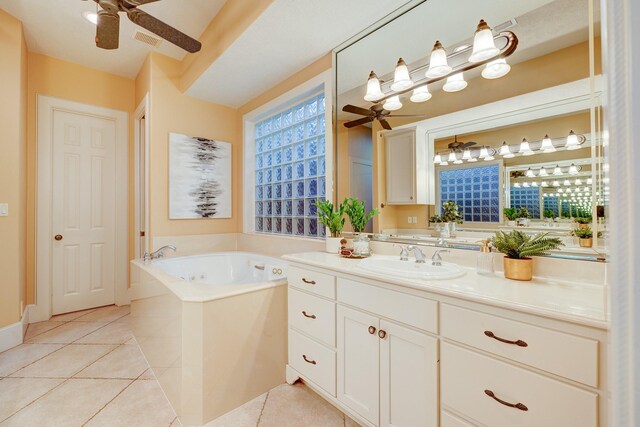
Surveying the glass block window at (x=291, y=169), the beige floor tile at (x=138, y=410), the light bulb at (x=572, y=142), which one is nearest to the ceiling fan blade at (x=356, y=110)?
the glass block window at (x=291, y=169)

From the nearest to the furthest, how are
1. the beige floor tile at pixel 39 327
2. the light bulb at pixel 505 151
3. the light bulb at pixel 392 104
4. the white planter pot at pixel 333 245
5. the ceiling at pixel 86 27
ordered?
the light bulb at pixel 505 151 < the light bulb at pixel 392 104 < the white planter pot at pixel 333 245 < the ceiling at pixel 86 27 < the beige floor tile at pixel 39 327

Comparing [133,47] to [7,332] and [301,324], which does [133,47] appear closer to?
[7,332]

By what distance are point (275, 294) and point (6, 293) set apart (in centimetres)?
232

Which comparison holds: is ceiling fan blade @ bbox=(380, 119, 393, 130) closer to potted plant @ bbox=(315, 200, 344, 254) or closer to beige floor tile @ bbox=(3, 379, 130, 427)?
potted plant @ bbox=(315, 200, 344, 254)

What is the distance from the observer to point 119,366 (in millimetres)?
2156

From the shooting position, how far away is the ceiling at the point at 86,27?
2.37 metres

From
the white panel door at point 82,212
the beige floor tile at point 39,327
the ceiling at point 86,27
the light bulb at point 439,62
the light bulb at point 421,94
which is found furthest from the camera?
the white panel door at point 82,212

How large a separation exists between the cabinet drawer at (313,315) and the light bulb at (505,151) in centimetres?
115

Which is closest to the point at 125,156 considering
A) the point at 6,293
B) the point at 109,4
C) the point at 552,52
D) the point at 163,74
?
the point at 163,74

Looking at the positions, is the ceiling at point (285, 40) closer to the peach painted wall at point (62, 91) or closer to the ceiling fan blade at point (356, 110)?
the ceiling fan blade at point (356, 110)

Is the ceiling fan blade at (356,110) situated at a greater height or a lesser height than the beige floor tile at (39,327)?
greater

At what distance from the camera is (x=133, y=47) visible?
2.91 meters

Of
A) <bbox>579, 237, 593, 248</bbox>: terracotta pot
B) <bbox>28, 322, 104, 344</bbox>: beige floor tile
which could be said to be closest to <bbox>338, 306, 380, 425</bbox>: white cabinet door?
<bbox>579, 237, 593, 248</bbox>: terracotta pot

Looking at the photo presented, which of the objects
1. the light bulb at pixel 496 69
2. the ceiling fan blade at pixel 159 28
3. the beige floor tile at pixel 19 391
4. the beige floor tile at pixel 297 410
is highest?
the ceiling fan blade at pixel 159 28
